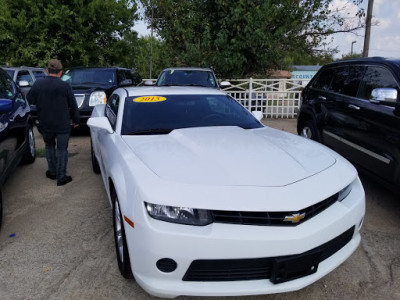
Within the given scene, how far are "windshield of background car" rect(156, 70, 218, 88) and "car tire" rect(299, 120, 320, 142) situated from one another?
3.10 meters

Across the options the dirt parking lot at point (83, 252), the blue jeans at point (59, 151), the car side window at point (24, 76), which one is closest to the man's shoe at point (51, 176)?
the blue jeans at point (59, 151)

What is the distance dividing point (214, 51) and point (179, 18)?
203 centimetres

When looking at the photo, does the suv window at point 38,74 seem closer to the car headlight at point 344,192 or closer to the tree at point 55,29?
the tree at point 55,29

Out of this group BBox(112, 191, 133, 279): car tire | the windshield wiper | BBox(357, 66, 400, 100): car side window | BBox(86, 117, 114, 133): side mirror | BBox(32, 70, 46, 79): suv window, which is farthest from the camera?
BBox(32, 70, 46, 79): suv window

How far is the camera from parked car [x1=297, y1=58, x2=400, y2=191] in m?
3.61

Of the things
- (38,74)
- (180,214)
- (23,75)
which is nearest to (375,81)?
(180,214)

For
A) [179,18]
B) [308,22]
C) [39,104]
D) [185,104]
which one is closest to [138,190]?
[185,104]

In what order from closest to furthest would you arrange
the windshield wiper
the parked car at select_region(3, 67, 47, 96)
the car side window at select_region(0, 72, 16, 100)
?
the windshield wiper → the car side window at select_region(0, 72, 16, 100) → the parked car at select_region(3, 67, 47, 96)

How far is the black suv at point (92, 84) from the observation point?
7508 millimetres

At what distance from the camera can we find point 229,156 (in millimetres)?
2602

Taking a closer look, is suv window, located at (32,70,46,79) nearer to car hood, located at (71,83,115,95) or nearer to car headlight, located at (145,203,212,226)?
car hood, located at (71,83,115,95)

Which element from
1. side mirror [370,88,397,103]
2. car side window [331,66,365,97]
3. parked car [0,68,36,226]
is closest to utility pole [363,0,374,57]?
car side window [331,66,365,97]

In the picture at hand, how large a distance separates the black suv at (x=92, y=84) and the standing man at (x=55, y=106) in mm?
2915

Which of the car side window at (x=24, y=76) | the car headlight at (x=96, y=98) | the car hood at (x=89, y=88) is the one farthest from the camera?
the car side window at (x=24, y=76)
